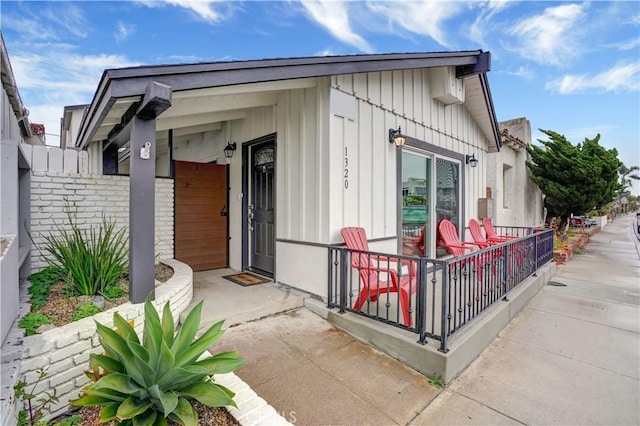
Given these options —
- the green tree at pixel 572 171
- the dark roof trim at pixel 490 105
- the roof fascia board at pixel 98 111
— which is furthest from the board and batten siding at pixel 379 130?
the green tree at pixel 572 171

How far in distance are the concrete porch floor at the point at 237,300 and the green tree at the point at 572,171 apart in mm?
9909

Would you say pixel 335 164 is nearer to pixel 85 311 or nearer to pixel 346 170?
pixel 346 170

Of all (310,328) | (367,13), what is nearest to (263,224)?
(310,328)

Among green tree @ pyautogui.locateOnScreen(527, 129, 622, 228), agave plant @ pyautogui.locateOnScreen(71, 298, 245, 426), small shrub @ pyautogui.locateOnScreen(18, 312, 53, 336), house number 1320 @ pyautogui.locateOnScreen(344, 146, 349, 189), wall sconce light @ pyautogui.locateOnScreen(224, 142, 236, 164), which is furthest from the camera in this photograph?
green tree @ pyautogui.locateOnScreen(527, 129, 622, 228)

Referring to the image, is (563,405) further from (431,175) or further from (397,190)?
(431,175)

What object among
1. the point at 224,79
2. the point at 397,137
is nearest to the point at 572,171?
the point at 397,137

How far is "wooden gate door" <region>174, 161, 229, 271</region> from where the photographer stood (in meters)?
4.93

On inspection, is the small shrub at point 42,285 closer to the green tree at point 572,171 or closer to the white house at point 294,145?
the white house at point 294,145

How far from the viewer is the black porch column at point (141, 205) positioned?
245 centimetres

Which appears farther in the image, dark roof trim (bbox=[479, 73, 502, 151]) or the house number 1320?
dark roof trim (bbox=[479, 73, 502, 151])

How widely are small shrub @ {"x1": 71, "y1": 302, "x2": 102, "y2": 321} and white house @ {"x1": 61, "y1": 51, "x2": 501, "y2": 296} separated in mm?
619

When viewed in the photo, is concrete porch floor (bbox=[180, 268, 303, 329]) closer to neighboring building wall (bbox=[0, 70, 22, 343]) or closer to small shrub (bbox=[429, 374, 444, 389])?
neighboring building wall (bbox=[0, 70, 22, 343])

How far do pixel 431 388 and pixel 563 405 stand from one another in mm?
881

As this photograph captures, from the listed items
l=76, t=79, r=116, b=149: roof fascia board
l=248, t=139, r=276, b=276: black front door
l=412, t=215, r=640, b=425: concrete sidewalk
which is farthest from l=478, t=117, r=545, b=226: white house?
l=76, t=79, r=116, b=149: roof fascia board
